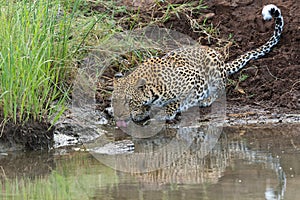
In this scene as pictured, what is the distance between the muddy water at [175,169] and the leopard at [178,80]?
1.46ft

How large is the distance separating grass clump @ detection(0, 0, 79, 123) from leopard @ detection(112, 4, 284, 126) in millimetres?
698

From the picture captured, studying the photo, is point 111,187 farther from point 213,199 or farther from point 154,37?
point 154,37

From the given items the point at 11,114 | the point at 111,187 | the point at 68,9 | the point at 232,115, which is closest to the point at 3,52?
the point at 11,114

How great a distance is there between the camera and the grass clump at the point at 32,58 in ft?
22.9

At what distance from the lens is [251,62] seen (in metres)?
9.09

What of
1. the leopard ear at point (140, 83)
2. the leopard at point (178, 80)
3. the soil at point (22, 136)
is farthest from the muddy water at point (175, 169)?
the leopard ear at point (140, 83)

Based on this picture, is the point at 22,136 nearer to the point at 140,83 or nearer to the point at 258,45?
the point at 140,83

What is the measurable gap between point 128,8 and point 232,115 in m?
2.43

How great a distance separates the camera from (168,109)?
8.41 m

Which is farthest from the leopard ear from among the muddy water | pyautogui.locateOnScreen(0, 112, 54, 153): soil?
pyautogui.locateOnScreen(0, 112, 54, 153): soil

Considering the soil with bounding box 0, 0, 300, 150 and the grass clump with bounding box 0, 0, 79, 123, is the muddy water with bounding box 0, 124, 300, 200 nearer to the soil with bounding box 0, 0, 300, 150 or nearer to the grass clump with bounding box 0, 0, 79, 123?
the soil with bounding box 0, 0, 300, 150

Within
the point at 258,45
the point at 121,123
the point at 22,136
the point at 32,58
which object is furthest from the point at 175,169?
the point at 258,45

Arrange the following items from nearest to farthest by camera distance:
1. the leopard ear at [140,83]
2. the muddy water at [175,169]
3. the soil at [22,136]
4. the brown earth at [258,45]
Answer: the muddy water at [175,169]
the soil at [22,136]
the leopard ear at [140,83]
the brown earth at [258,45]

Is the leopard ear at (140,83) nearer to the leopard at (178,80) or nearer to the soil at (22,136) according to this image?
the leopard at (178,80)
